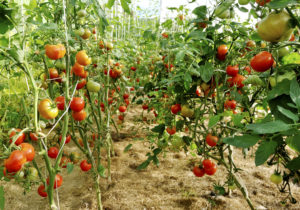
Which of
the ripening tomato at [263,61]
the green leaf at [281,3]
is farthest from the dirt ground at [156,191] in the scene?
the green leaf at [281,3]

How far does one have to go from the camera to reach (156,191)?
1507mm

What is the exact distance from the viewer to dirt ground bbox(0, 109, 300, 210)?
138 centimetres

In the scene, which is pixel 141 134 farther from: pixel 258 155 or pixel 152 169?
pixel 258 155

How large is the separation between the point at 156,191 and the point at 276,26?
4.22 ft

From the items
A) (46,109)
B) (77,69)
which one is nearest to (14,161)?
(46,109)

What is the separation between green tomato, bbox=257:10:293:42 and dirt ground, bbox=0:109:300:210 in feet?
3.55

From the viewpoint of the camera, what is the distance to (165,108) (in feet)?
4.66

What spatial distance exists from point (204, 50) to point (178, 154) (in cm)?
122

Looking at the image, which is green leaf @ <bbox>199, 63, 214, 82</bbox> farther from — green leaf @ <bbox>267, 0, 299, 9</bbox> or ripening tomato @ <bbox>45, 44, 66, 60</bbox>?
ripening tomato @ <bbox>45, 44, 66, 60</bbox>

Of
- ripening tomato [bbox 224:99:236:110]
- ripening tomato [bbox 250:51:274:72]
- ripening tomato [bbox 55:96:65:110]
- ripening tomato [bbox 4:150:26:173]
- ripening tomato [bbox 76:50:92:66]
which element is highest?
ripening tomato [bbox 250:51:274:72]

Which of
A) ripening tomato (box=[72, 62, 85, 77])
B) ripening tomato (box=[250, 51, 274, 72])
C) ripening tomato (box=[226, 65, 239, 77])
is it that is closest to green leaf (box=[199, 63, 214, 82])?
ripening tomato (box=[226, 65, 239, 77])

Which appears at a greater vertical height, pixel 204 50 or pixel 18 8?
pixel 18 8

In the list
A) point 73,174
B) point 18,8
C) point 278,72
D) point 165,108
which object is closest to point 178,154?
point 165,108

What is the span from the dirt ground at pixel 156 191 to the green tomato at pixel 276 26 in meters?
1.08
